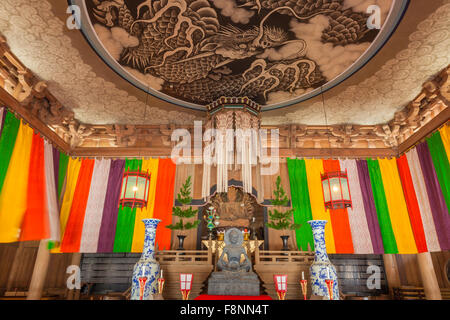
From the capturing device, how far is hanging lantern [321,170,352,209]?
4.29 metres

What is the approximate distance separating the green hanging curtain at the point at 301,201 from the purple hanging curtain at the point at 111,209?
4440mm

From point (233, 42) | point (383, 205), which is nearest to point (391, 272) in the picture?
point (383, 205)

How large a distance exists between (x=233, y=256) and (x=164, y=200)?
122 inches

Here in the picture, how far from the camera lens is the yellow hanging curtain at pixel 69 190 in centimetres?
603

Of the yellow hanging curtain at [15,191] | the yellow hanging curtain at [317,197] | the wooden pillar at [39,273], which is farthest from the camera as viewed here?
the yellow hanging curtain at [317,197]

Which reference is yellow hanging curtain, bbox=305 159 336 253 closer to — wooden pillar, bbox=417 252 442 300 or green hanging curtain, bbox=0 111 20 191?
wooden pillar, bbox=417 252 442 300

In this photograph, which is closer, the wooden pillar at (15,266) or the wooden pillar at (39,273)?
the wooden pillar at (39,273)

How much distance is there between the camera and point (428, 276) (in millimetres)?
5527

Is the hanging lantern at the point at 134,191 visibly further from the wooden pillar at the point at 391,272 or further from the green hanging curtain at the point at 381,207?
the wooden pillar at the point at 391,272

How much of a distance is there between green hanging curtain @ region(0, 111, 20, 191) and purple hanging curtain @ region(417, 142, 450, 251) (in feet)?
27.4

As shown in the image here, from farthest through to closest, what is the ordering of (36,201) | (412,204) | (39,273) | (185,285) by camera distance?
(412,204) → (39,273) → (36,201) → (185,285)

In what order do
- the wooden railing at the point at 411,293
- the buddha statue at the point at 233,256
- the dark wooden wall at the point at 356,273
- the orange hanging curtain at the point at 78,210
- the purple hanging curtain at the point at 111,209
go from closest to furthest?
1. the buddha statue at the point at 233,256
2. the wooden railing at the point at 411,293
3. the orange hanging curtain at the point at 78,210
4. the purple hanging curtain at the point at 111,209
5. the dark wooden wall at the point at 356,273

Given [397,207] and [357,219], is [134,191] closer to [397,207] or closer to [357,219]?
[357,219]

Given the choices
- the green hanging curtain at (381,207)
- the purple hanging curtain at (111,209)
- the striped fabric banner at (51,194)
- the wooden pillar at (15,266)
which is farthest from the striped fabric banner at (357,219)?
the wooden pillar at (15,266)
